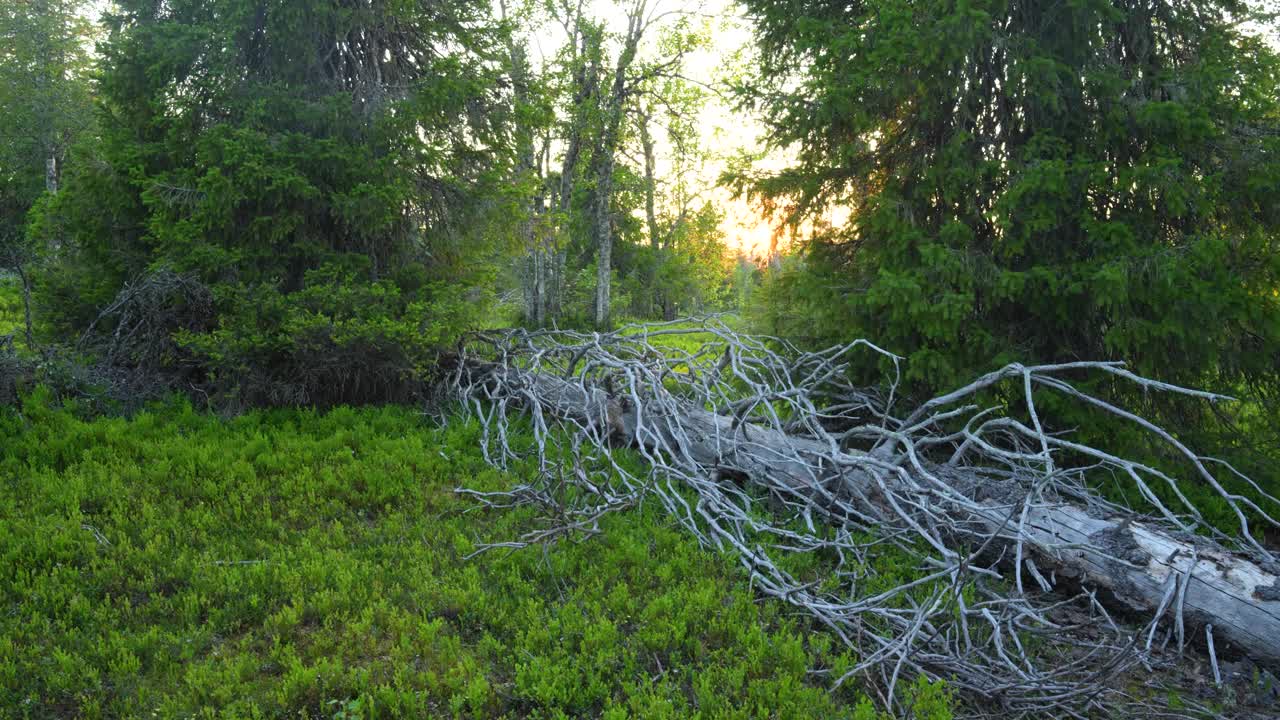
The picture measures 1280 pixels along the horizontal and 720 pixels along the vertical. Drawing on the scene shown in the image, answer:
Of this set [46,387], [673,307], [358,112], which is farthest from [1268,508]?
[673,307]

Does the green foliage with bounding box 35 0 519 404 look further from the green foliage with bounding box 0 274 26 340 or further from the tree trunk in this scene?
the green foliage with bounding box 0 274 26 340

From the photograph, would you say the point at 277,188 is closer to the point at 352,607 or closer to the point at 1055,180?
the point at 352,607

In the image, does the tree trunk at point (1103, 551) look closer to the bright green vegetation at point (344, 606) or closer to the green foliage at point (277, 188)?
the bright green vegetation at point (344, 606)

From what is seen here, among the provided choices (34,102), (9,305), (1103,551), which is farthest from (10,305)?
(1103,551)

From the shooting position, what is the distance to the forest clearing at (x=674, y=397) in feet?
12.4

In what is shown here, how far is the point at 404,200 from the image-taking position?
27.5ft

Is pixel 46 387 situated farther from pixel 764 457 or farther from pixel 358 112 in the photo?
pixel 764 457

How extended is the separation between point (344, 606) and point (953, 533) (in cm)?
404

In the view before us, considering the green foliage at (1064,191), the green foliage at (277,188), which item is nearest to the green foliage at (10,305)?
the green foliage at (277,188)

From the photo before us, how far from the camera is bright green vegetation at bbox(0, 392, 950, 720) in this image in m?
3.40

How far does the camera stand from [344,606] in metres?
4.16

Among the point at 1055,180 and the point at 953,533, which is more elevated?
the point at 1055,180

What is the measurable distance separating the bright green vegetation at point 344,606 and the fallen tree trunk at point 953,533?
307 millimetres

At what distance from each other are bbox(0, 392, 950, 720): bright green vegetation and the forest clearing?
3cm
